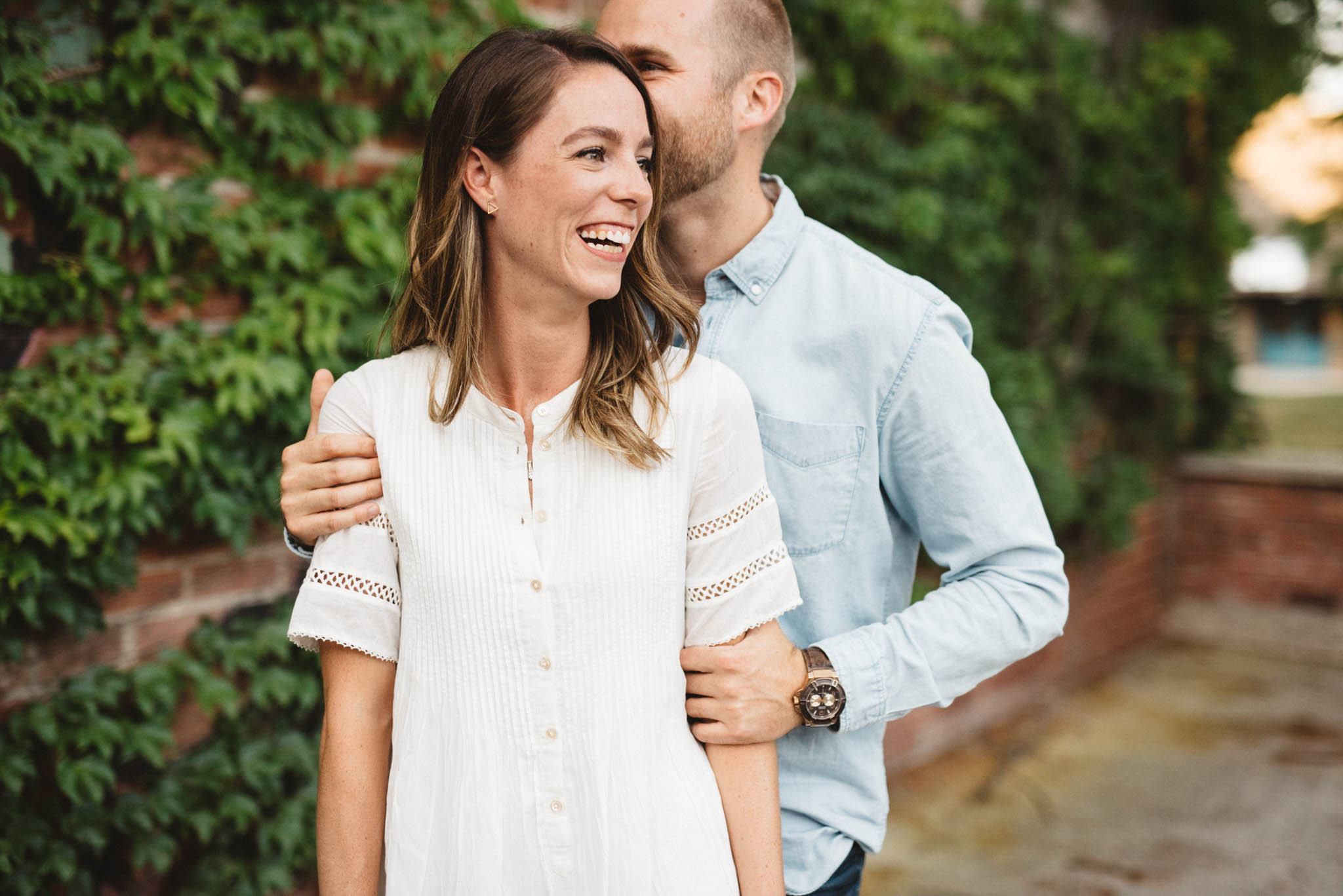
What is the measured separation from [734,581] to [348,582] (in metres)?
0.51

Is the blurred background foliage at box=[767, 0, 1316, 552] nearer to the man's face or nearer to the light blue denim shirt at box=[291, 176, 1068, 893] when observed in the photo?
the man's face

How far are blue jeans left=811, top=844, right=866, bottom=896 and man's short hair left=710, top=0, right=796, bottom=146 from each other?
3.95ft

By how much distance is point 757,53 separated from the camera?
177 cm

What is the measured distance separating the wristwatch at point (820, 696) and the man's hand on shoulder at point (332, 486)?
65 centimetres

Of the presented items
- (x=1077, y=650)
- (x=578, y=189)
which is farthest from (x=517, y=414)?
(x=1077, y=650)

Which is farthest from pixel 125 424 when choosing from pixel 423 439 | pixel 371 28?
pixel 423 439

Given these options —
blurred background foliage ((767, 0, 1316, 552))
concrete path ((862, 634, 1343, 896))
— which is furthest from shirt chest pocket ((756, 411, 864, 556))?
concrete path ((862, 634, 1343, 896))

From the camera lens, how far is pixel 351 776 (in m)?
1.35

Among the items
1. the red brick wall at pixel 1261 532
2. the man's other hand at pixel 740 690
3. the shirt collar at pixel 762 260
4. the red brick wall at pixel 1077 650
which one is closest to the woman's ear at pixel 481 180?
the shirt collar at pixel 762 260

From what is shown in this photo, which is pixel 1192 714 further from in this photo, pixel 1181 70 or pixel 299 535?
pixel 299 535

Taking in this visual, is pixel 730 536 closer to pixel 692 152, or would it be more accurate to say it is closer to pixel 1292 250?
pixel 692 152

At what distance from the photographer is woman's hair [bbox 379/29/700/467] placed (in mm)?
1317

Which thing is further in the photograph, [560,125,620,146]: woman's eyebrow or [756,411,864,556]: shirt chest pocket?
[756,411,864,556]: shirt chest pocket

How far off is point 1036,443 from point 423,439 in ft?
12.6
